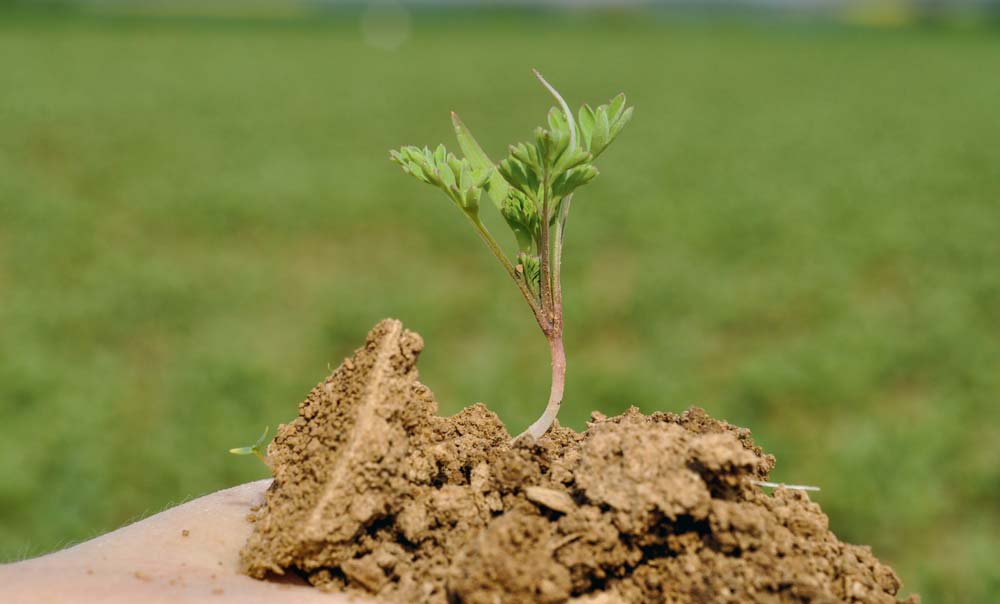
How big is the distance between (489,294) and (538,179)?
815cm

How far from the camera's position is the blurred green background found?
6.36 m

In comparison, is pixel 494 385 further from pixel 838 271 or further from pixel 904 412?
pixel 838 271

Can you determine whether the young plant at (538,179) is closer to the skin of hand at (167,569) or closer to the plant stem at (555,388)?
the plant stem at (555,388)

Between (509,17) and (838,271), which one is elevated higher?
(509,17)

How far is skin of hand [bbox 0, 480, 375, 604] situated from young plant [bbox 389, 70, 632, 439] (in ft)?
2.40

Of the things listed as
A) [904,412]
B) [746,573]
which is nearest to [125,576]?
[746,573]

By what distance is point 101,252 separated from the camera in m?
11.1

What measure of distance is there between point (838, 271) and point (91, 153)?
1361 centimetres

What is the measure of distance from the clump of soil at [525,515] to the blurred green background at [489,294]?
3001 millimetres

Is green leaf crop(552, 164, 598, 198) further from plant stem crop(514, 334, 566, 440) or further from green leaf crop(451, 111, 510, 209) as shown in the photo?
plant stem crop(514, 334, 566, 440)

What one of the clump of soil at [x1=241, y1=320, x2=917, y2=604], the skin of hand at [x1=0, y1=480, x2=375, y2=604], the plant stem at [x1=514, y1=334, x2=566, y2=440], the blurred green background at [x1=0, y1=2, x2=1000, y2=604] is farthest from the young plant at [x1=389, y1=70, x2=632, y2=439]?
the blurred green background at [x1=0, y1=2, x2=1000, y2=604]

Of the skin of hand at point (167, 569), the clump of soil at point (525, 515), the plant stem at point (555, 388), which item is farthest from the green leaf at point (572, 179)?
the skin of hand at point (167, 569)

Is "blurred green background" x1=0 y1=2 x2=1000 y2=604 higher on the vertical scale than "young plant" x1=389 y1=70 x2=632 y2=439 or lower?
higher

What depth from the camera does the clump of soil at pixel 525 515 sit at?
1835 millimetres
